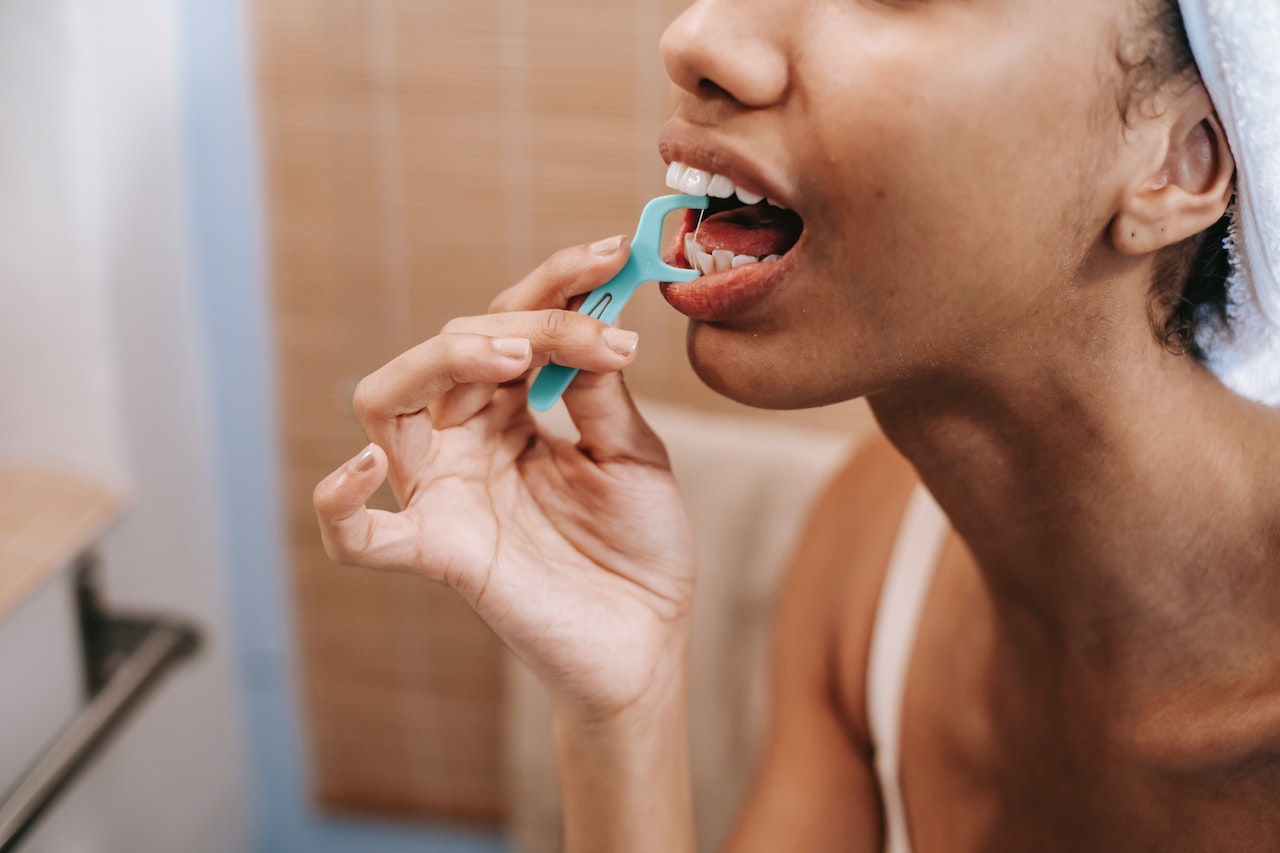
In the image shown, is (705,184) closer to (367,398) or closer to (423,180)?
(367,398)

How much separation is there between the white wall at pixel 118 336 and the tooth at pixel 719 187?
0.73 m

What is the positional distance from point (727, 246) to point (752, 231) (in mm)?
20

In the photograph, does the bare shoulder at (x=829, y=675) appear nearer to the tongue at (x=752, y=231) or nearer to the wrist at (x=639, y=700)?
the wrist at (x=639, y=700)

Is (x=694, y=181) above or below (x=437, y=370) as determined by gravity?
above

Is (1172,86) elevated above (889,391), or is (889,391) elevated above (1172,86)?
(1172,86)

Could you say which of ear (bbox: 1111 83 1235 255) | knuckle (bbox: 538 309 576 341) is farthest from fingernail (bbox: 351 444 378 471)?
ear (bbox: 1111 83 1235 255)

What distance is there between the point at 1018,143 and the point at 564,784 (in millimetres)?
515

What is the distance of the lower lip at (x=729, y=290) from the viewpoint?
2.09 feet

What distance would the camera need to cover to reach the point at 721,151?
617mm

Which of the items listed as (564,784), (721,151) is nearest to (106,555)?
(564,784)

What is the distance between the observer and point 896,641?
103 cm

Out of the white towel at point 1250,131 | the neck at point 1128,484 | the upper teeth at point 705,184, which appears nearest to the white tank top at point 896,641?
the neck at point 1128,484

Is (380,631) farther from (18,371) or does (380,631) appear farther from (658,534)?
(658,534)

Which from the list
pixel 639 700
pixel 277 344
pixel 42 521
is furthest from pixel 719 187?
pixel 277 344
